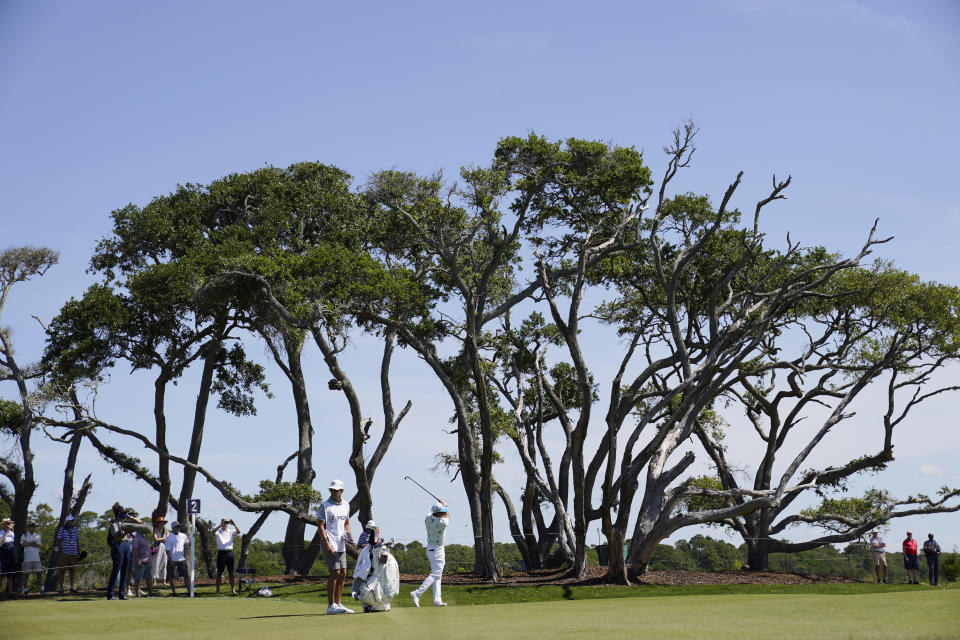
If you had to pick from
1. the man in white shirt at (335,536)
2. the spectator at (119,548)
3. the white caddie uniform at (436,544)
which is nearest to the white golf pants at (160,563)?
the spectator at (119,548)

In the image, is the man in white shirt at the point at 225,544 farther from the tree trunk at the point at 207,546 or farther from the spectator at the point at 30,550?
the tree trunk at the point at 207,546

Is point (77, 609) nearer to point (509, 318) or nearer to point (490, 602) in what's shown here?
point (490, 602)

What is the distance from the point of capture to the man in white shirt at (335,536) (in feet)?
41.9

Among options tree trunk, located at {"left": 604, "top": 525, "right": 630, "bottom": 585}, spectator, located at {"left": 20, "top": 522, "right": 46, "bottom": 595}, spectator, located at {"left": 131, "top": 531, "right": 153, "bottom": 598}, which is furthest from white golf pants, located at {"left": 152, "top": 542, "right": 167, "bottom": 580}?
tree trunk, located at {"left": 604, "top": 525, "right": 630, "bottom": 585}

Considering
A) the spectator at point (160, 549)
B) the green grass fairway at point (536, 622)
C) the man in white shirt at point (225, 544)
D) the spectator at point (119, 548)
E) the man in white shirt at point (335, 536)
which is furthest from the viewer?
the spectator at point (160, 549)

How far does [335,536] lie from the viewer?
42.1 feet

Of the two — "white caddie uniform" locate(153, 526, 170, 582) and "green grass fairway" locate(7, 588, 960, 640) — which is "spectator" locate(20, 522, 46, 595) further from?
"green grass fairway" locate(7, 588, 960, 640)

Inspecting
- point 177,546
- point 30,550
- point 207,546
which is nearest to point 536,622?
point 177,546

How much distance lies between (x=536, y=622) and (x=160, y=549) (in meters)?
16.2

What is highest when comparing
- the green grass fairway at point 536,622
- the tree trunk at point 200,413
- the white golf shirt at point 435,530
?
the tree trunk at point 200,413

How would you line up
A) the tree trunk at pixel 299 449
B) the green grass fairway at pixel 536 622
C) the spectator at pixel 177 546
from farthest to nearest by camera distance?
the tree trunk at pixel 299 449 → the spectator at pixel 177 546 → the green grass fairway at pixel 536 622

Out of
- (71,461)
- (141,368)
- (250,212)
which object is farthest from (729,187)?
(71,461)

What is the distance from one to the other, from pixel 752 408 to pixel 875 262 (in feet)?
Result: 21.7

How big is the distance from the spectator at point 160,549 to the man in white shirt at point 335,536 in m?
10.2
